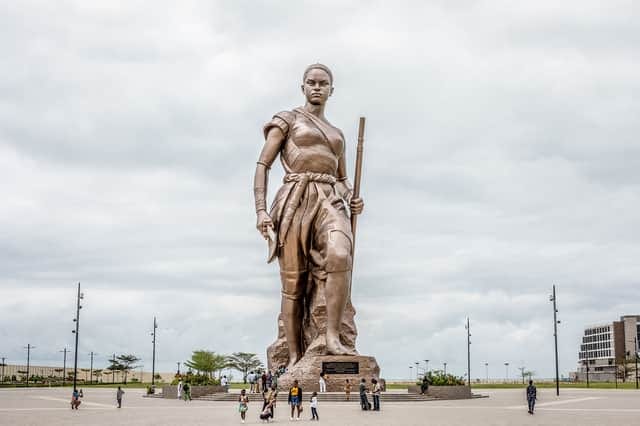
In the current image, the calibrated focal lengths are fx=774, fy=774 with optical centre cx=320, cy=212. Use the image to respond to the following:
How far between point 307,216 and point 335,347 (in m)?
4.20

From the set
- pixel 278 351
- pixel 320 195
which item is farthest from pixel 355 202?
pixel 278 351

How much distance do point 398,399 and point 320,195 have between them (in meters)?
7.49

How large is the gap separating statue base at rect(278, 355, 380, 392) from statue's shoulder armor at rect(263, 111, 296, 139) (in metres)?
7.25

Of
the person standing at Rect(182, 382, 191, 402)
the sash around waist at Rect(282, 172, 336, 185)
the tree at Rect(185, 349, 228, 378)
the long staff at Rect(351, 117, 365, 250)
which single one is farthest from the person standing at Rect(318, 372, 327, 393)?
the tree at Rect(185, 349, 228, 378)

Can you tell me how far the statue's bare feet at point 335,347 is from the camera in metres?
23.8

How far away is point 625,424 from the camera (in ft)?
55.0

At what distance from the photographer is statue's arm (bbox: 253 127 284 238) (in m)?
24.5

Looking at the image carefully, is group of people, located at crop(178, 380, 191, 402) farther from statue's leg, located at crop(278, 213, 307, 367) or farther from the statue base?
the statue base

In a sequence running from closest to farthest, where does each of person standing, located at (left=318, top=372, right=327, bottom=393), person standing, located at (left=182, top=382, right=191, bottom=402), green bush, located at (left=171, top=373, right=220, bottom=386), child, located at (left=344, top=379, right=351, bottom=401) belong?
person standing, located at (left=318, top=372, right=327, bottom=393)
child, located at (left=344, top=379, right=351, bottom=401)
person standing, located at (left=182, top=382, right=191, bottom=402)
green bush, located at (left=171, top=373, right=220, bottom=386)

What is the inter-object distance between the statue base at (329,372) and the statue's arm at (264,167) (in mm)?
4343

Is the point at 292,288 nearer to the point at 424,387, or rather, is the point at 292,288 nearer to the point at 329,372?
the point at 329,372

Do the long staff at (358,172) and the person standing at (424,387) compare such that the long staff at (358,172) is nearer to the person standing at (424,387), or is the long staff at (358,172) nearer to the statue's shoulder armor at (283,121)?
the statue's shoulder armor at (283,121)

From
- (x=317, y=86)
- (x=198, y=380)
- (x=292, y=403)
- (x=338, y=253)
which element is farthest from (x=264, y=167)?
(x=198, y=380)

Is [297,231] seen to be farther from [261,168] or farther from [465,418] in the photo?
[465,418]
